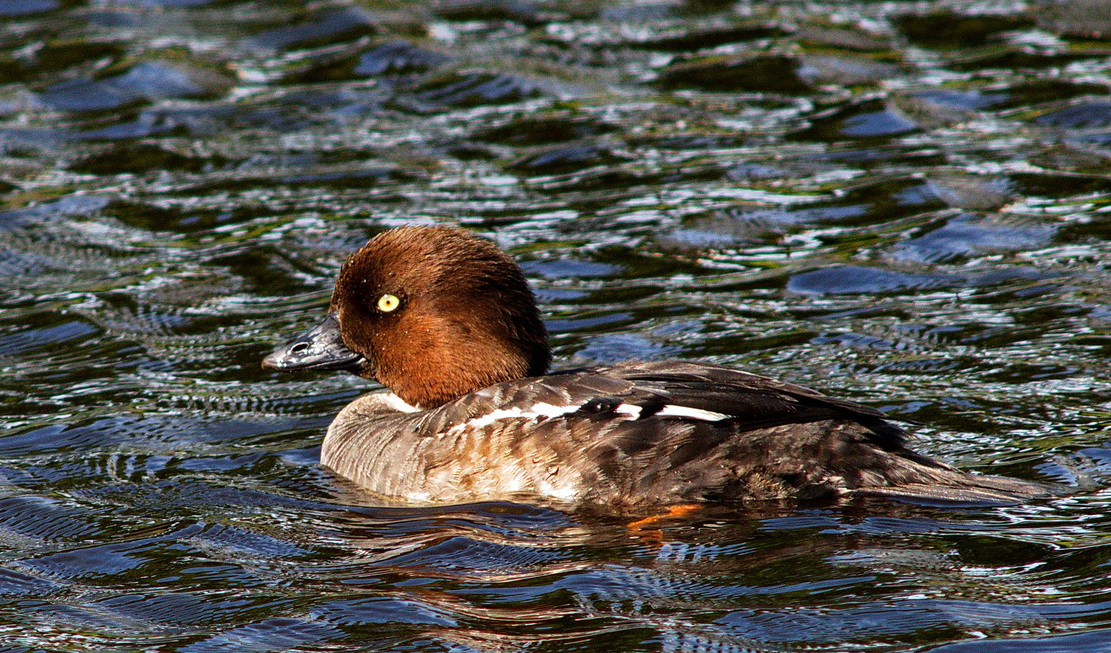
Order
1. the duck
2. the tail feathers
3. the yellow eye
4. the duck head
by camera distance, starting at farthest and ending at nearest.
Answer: the yellow eye, the duck head, the duck, the tail feathers

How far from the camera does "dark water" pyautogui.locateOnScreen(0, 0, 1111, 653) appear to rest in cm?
494

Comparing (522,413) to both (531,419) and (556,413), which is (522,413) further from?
(556,413)

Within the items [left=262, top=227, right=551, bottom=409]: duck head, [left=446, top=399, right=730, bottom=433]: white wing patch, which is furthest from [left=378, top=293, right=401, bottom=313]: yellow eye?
[left=446, top=399, right=730, bottom=433]: white wing patch

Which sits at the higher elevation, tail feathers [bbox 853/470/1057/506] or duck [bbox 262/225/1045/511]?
duck [bbox 262/225/1045/511]

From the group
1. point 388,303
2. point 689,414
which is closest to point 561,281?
point 388,303

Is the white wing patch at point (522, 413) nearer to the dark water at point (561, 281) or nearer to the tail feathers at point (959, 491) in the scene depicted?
the dark water at point (561, 281)

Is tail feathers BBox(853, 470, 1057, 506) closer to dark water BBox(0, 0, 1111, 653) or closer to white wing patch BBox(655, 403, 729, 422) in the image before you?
dark water BBox(0, 0, 1111, 653)

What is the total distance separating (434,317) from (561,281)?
7.89 ft

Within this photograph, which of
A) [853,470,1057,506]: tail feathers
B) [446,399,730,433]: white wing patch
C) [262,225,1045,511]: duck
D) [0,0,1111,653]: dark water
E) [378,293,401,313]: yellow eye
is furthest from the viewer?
[378,293,401,313]: yellow eye

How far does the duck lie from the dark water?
16 cm

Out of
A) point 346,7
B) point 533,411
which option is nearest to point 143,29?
point 346,7

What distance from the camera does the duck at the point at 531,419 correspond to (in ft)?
18.4

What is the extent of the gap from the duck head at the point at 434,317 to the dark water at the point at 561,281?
2.04ft

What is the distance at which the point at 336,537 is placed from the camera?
5727 millimetres
